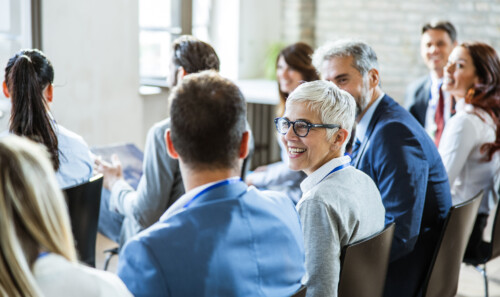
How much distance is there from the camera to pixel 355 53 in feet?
8.48

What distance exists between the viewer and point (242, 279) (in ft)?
4.25

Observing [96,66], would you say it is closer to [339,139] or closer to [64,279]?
[339,139]

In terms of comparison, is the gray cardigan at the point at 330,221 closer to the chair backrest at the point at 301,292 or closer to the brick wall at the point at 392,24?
the chair backrest at the point at 301,292

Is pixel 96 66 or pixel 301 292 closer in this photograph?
pixel 301 292

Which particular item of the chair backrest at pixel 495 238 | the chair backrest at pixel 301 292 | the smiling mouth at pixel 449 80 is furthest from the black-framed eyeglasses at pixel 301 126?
the smiling mouth at pixel 449 80

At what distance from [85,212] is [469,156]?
186 centimetres

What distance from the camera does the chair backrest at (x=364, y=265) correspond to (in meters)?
1.72

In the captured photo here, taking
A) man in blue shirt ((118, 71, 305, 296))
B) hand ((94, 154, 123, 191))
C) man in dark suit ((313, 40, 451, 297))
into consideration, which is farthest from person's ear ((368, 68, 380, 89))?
man in blue shirt ((118, 71, 305, 296))

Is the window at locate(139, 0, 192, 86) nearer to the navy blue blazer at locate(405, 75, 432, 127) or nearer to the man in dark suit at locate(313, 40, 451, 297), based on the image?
the navy blue blazer at locate(405, 75, 432, 127)

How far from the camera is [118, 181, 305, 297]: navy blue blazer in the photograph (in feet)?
4.03

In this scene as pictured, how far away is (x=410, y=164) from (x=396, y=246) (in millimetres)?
301

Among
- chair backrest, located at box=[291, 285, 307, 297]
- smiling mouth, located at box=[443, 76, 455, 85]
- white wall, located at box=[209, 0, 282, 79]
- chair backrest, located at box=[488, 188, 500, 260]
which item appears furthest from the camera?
white wall, located at box=[209, 0, 282, 79]

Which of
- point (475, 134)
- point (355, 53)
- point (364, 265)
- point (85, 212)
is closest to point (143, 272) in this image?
point (364, 265)

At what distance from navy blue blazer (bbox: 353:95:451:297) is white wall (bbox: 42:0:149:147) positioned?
8.06 ft
